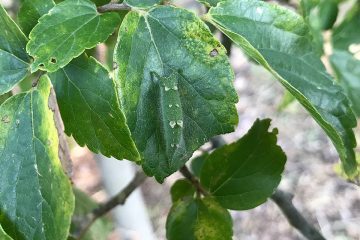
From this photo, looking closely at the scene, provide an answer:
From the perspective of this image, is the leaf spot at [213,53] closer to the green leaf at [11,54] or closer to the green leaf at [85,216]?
the green leaf at [11,54]

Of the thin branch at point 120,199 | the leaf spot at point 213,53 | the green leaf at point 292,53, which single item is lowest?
the thin branch at point 120,199

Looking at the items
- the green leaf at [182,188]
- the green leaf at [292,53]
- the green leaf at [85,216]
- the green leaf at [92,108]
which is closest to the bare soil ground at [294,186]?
the green leaf at [85,216]

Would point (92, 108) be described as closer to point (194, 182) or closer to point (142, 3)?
point (142, 3)

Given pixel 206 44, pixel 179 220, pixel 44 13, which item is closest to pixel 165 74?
pixel 206 44

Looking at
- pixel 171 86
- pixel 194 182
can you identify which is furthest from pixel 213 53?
pixel 194 182

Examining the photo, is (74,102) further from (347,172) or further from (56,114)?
(347,172)

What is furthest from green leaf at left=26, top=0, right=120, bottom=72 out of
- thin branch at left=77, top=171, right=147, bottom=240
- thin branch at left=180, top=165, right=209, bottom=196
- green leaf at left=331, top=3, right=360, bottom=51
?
green leaf at left=331, top=3, right=360, bottom=51
